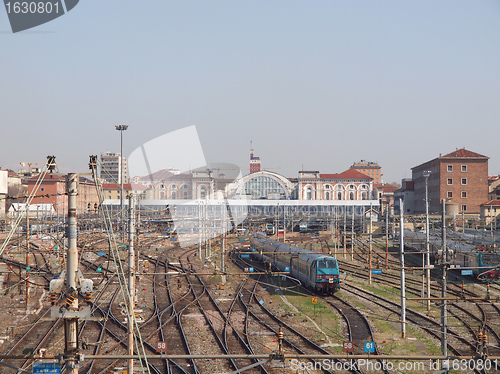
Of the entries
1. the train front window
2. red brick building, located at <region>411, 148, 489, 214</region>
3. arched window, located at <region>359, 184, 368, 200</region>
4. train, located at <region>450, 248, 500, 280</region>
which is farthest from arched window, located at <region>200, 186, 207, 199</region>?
the train front window

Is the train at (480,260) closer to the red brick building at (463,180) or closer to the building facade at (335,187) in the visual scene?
the red brick building at (463,180)

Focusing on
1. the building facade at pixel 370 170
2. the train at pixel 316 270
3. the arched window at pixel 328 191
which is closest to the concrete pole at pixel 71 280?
the train at pixel 316 270

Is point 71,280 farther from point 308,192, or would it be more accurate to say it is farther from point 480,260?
point 308,192

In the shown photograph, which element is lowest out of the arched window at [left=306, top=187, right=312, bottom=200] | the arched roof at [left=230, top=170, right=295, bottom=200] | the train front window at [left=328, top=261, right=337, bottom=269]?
the train front window at [left=328, top=261, right=337, bottom=269]

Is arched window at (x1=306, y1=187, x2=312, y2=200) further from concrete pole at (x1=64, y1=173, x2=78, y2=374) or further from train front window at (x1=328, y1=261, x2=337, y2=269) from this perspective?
concrete pole at (x1=64, y1=173, x2=78, y2=374)

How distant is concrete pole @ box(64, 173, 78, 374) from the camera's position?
7.32m

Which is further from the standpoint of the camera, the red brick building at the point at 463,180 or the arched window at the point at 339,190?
the arched window at the point at 339,190

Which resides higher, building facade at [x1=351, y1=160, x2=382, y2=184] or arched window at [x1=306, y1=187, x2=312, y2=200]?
building facade at [x1=351, y1=160, x2=382, y2=184]

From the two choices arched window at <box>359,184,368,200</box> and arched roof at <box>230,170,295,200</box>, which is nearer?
arched window at <box>359,184,368,200</box>

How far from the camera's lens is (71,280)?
757 cm

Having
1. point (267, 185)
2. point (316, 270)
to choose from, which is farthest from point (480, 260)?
point (267, 185)

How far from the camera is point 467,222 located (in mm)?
69875

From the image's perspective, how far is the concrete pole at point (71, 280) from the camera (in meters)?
7.32

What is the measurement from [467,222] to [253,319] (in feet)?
185
